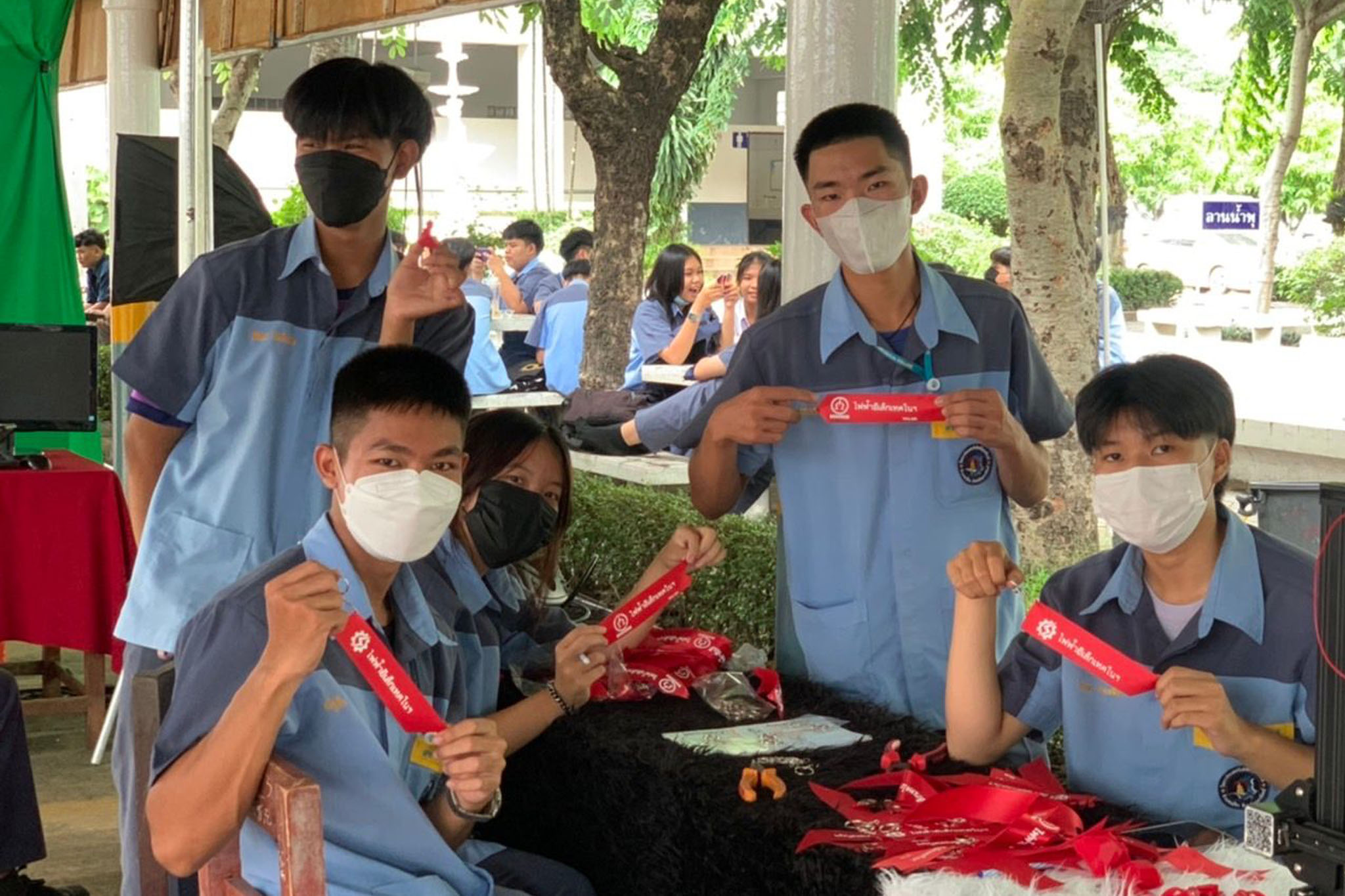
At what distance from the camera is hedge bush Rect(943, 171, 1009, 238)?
33844mm

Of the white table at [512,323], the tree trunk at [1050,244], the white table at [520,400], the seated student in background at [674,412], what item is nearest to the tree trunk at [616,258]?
the white table at [520,400]

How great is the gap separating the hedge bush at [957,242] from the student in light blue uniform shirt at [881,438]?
1890 cm

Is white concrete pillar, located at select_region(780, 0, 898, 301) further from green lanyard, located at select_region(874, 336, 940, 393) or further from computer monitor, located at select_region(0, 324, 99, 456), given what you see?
computer monitor, located at select_region(0, 324, 99, 456)

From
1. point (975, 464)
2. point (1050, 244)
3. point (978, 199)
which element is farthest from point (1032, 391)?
point (978, 199)

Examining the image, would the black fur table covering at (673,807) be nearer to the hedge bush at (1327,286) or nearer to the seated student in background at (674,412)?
the seated student in background at (674,412)

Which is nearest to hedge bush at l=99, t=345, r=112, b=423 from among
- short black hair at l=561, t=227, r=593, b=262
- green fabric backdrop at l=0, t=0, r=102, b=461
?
short black hair at l=561, t=227, r=593, b=262

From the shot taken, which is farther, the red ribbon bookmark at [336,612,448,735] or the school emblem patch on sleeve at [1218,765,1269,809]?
the school emblem patch on sleeve at [1218,765,1269,809]

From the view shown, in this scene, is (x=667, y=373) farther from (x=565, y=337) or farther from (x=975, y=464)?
(x=975, y=464)

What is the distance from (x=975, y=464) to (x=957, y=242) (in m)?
24.4

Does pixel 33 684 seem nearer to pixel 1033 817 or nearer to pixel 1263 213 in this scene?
pixel 1033 817

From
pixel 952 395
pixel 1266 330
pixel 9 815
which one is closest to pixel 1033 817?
pixel 952 395

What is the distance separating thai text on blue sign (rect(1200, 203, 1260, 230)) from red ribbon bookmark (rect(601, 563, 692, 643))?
10.8 metres

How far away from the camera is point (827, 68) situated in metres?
3.99

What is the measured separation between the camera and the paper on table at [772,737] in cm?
283
